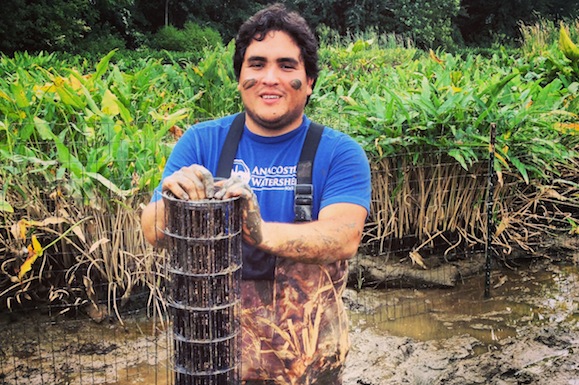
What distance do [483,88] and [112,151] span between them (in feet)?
10.3

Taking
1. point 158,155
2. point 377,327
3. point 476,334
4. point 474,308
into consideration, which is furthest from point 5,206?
point 474,308

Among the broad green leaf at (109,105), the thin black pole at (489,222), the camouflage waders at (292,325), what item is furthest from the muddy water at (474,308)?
the camouflage waders at (292,325)

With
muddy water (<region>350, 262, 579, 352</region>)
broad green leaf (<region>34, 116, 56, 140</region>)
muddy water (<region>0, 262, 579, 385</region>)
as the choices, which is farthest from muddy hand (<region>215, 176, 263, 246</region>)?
muddy water (<region>350, 262, 579, 352</region>)

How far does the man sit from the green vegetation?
2.32 meters

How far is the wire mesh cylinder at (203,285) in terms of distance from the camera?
194 centimetres

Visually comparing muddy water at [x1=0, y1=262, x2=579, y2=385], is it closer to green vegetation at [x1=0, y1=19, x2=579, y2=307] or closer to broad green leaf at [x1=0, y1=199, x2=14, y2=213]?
green vegetation at [x1=0, y1=19, x2=579, y2=307]

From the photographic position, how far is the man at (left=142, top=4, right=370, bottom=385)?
7.87 ft

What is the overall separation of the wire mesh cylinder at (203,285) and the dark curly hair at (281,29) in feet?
2.31

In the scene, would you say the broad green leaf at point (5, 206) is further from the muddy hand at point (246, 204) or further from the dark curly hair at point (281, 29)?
the muddy hand at point (246, 204)

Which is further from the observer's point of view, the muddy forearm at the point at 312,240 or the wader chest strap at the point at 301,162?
the wader chest strap at the point at 301,162

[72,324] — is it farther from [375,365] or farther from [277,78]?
[277,78]

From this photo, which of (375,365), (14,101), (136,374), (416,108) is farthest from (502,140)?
(14,101)

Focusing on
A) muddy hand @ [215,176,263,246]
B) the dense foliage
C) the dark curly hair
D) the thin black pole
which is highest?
the dense foliage

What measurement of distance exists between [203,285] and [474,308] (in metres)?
4.12
